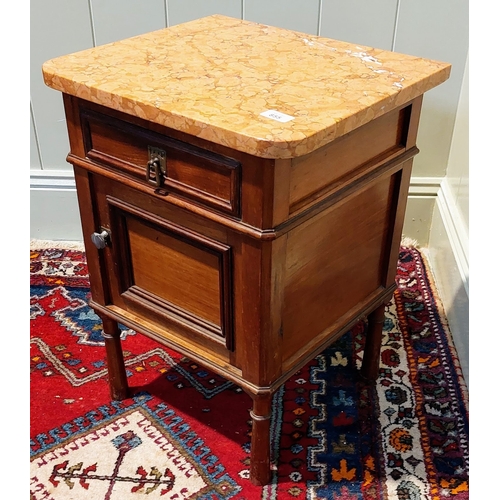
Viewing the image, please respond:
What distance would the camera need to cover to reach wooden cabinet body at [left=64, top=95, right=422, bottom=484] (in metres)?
1.01

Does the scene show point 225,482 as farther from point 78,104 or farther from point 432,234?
point 432,234

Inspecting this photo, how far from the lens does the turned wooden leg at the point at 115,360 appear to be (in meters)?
1.40

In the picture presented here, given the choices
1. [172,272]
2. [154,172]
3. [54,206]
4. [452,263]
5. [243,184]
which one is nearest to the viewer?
[243,184]

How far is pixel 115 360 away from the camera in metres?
1.44

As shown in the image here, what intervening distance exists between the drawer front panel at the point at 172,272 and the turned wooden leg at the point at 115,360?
0.12 meters

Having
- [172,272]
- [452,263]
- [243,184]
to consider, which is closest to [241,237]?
[243,184]

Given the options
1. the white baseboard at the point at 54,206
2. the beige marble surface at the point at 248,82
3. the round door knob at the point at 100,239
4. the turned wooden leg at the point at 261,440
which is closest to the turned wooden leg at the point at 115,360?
the round door knob at the point at 100,239

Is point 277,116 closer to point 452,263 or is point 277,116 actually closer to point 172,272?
point 172,272

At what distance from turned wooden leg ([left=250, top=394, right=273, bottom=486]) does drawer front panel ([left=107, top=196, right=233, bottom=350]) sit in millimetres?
118

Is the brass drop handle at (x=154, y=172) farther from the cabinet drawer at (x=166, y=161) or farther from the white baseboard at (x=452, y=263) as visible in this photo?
the white baseboard at (x=452, y=263)

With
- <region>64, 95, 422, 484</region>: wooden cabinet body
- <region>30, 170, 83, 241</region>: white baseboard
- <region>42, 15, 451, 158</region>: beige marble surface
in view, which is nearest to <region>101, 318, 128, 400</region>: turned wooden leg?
<region>64, 95, 422, 484</region>: wooden cabinet body

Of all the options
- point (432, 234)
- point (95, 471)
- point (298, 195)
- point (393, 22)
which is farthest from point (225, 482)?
point (393, 22)

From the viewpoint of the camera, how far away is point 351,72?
115 centimetres

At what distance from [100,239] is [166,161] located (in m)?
0.26
